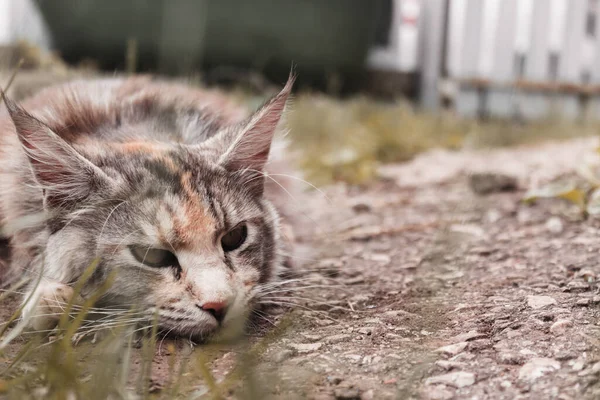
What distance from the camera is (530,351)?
1436 mm

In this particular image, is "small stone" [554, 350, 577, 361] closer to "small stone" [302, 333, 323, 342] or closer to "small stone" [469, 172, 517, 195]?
"small stone" [302, 333, 323, 342]

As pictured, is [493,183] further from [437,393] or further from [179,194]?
[437,393]

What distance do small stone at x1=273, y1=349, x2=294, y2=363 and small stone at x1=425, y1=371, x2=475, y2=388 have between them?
0.32 meters

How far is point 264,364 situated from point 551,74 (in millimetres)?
7078

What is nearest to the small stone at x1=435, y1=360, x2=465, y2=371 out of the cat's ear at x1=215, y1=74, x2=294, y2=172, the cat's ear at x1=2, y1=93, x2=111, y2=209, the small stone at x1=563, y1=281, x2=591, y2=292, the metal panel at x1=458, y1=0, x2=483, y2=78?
the small stone at x1=563, y1=281, x2=591, y2=292

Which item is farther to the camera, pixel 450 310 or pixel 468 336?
pixel 450 310

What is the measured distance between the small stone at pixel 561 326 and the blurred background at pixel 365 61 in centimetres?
249

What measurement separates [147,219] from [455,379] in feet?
2.70

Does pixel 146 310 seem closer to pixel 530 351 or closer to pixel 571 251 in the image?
pixel 530 351

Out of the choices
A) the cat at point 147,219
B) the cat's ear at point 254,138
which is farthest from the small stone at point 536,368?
the cat's ear at point 254,138

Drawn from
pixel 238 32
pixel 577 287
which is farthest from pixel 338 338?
pixel 238 32

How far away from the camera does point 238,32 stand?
645 centimetres

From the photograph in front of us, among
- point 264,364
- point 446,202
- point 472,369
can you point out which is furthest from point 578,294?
point 446,202

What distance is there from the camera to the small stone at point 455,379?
4.36ft
